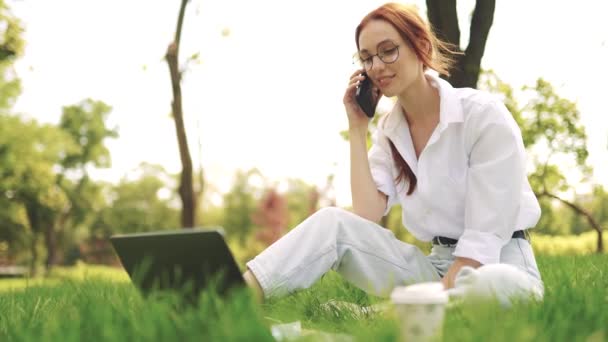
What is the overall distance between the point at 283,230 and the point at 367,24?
138 ft

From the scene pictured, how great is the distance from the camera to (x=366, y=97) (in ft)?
12.8

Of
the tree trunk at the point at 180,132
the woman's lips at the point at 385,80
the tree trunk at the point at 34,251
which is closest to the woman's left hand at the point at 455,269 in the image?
the woman's lips at the point at 385,80

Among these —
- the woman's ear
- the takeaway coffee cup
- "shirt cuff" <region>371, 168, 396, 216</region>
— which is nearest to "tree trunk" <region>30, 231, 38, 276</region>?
"shirt cuff" <region>371, 168, 396, 216</region>

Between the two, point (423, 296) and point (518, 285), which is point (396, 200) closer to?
point (518, 285)

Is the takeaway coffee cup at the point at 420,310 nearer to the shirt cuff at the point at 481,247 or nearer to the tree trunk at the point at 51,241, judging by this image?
the shirt cuff at the point at 481,247

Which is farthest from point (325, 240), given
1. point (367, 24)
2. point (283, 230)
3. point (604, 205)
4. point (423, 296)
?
point (283, 230)

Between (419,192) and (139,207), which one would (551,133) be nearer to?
(419,192)

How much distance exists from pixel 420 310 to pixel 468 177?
1643mm

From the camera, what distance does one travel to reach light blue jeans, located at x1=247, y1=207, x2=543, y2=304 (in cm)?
314

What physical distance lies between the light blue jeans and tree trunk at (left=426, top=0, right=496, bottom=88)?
374 centimetres

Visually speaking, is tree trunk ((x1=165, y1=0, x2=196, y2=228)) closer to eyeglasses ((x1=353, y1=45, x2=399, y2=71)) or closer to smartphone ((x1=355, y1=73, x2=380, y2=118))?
smartphone ((x1=355, y1=73, x2=380, y2=118))

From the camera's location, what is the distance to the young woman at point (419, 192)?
3.18 m

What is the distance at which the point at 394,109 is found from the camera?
12.5 ft

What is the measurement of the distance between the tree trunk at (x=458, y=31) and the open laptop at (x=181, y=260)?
4.72m
